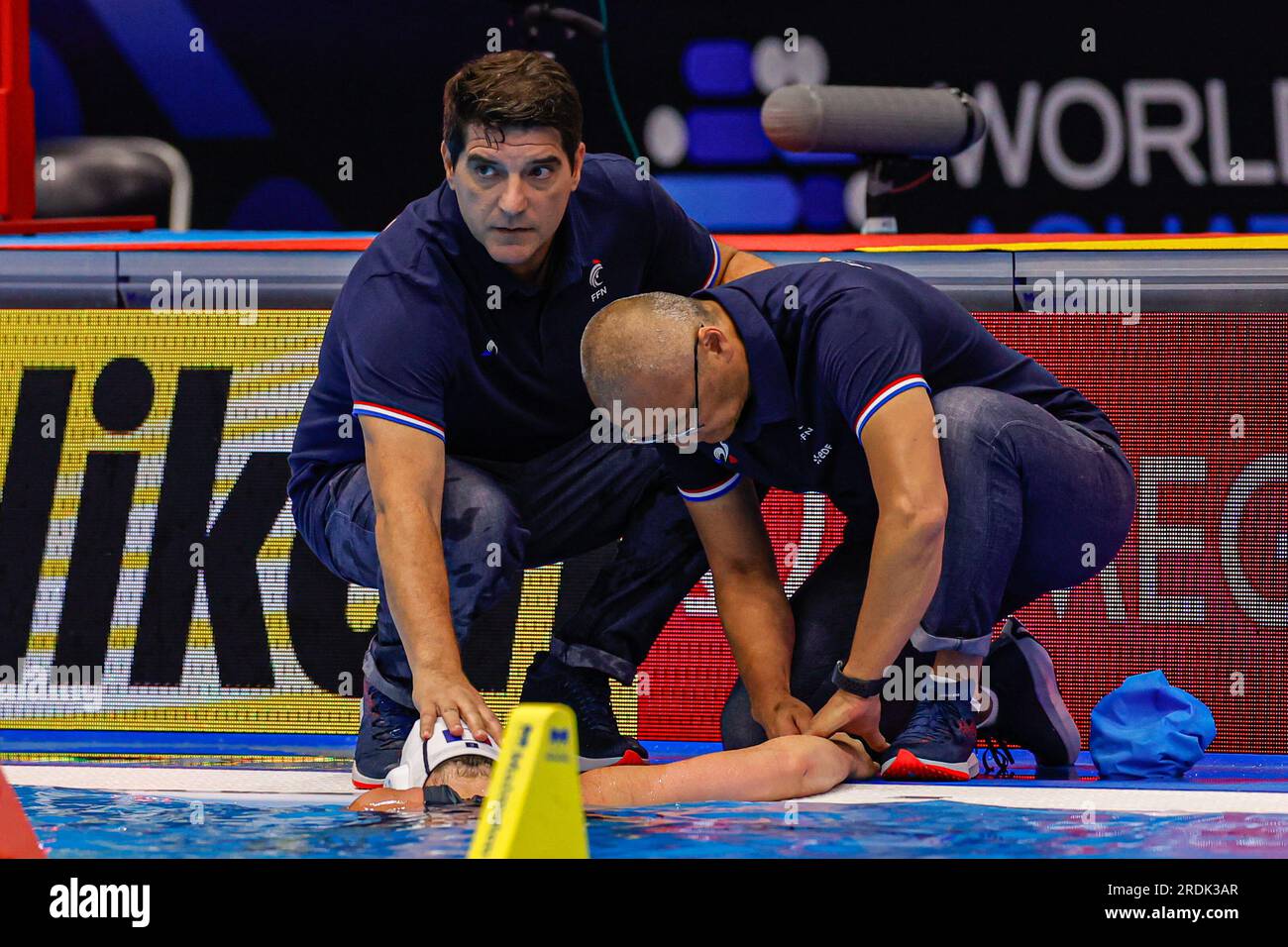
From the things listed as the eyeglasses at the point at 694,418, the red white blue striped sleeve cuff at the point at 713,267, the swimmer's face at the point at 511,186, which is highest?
the swimmer's face at the point at 511,186

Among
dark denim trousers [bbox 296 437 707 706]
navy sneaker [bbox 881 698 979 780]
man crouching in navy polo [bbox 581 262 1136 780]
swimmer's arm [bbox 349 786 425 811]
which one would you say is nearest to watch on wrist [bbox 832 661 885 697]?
man crouching in navy polo [bbox 581 262 1136 780]

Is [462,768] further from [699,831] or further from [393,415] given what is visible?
[393,415]

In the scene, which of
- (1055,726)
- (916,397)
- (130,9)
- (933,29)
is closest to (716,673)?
(1055,726)

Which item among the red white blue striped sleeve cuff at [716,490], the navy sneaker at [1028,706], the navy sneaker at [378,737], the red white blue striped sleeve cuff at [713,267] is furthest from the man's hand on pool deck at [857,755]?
the red white blue striped sleeve cuff at [713,267]

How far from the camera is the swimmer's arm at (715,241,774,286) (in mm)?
2674

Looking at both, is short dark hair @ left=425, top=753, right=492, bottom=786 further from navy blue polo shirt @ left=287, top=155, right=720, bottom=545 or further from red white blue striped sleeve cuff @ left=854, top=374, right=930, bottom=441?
red white blue striped sleeve cuff @ left=854, top=374, right=930, bottom=441

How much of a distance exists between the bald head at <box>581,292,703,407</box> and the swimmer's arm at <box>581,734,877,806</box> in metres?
0.48

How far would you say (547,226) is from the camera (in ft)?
7.74

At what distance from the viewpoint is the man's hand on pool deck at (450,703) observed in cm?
210

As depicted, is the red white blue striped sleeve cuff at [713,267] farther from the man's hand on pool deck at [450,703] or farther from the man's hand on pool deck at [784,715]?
the man's hand on pool deck at [450,703]

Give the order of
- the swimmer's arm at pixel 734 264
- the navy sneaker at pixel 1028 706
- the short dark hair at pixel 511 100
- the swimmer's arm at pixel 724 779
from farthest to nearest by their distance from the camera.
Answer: the swimmer's arm at pixel 734 264 → the navy sneaker at pixel 1028 706 → the short dark hair at pixel 511 100 → the swimmer's arm at pixel 724 779

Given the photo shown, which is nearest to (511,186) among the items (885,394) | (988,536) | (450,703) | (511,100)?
(511,100)

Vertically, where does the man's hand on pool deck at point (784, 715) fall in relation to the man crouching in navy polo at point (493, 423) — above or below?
below

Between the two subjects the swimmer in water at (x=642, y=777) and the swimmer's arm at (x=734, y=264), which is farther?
the swimmer's arm at (x=734, y=264)
